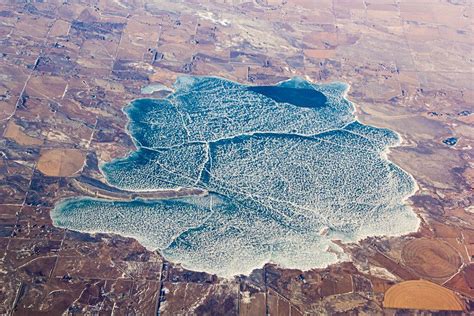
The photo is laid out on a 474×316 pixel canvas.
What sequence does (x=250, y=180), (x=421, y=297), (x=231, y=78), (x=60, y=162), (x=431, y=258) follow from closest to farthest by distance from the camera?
(x=421, y=297) → (x=431, y=258) → (x=250, y=180) → (x=60, y=162) → (x=231, y=78)

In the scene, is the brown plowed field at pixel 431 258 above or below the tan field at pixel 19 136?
above

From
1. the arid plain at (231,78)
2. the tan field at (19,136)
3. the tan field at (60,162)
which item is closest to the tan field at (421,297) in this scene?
the arid plain at (231,78)

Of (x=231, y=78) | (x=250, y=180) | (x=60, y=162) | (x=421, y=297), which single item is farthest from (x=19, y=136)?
(x=421, y=297)

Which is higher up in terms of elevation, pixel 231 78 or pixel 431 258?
pixel 431 258

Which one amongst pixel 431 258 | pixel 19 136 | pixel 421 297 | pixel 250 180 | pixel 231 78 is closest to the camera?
pixel 421 297

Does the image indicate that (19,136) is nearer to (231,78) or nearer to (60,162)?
(60,162)

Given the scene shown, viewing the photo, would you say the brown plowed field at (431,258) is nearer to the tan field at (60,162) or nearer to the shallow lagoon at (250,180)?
the shallow lagoon at (250,180)

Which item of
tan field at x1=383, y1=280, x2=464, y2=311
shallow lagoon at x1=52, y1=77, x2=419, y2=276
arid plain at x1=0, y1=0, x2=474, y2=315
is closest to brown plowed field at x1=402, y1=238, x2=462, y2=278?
arid plain at x1=0, y1=0, x2=474, y2=315
